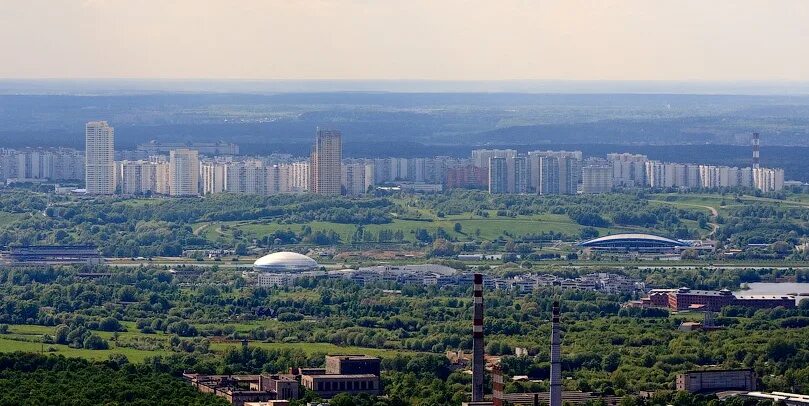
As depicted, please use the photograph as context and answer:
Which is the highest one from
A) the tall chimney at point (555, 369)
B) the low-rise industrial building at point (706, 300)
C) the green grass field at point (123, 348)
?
the tall chimney at point (555, 369)

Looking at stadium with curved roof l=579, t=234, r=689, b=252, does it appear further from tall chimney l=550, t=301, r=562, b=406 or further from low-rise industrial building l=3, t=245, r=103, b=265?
tall chimney l=550, t=301, r=562, b=406

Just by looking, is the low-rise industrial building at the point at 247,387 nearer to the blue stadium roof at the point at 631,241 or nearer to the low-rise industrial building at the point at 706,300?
the low-rise industrial building at the point at 706,300

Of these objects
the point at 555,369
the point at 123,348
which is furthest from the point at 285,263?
the point at 555,369

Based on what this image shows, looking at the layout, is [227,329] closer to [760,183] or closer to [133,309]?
[133,309]

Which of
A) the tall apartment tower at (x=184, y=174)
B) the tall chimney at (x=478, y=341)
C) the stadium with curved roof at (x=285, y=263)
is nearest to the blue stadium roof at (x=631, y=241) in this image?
the stadium with curved roof at (x=285, y=263)

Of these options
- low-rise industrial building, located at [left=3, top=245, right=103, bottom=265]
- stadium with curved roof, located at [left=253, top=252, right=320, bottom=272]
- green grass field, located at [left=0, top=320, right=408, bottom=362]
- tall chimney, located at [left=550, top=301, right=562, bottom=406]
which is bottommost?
low-rise industrial building, located at [left=3, top=245, right=103, bottom=265]

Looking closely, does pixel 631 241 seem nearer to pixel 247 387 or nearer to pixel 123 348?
pixel 123 348

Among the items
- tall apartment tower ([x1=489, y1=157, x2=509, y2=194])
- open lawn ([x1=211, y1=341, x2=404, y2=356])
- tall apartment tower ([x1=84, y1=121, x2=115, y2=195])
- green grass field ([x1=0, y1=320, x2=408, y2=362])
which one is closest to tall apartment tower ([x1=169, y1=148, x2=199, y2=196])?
tall apartment tower ([x1=84, y1=121, x2=115, y2=195])

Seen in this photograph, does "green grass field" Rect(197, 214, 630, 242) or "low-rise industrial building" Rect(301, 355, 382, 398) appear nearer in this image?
"low-rise industrial building" Rect(301, 355, 382, 398)
